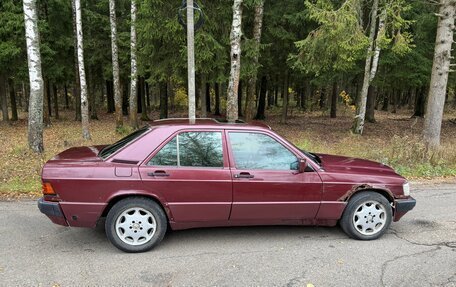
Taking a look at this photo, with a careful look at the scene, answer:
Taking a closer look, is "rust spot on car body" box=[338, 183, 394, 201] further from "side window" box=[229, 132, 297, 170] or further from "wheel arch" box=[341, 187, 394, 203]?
"side window" box=[229, 132, 297, 170]

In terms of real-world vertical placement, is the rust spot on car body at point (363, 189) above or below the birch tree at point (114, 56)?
below

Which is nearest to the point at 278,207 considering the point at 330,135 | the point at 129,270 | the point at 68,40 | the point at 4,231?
the point at 129,270

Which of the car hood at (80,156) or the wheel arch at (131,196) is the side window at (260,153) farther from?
the car hood at (80,156)

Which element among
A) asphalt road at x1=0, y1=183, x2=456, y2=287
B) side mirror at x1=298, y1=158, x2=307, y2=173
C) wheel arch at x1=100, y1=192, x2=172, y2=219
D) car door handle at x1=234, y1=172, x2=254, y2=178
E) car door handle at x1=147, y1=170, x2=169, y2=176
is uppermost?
side mirror at x1=298, y1=158, x2=307, y2=173

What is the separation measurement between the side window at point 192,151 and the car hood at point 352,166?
156 centimetres

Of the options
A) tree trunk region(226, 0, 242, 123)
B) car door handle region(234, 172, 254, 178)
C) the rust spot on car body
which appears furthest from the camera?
tree trunk region(226, 0, 242, 123)

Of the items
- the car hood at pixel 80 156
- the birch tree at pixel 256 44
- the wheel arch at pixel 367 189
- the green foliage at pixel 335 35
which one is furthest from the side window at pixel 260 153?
the birch tree at pixel 256 44

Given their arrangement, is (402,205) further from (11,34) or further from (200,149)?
(11,34)

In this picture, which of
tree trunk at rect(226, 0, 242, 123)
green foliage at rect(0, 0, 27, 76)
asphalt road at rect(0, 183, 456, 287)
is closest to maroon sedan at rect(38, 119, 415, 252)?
asphalt road at rect(0, 183, 456, 287)

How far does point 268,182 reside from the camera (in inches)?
183

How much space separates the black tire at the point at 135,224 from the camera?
14.5 ft

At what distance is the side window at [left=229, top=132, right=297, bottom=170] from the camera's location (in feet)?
15.5

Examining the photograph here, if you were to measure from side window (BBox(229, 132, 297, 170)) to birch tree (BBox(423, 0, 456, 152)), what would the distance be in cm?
745

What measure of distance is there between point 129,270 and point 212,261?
97 cm
